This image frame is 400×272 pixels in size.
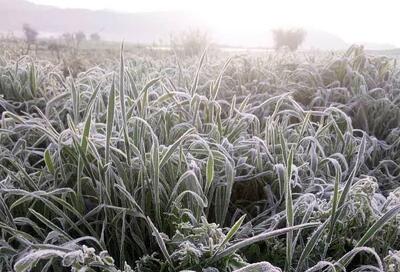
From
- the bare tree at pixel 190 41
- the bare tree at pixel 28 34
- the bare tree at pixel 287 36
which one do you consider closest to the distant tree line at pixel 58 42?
the bare tree at pixel 28 34

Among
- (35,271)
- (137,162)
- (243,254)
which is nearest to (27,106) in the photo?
(137,162)

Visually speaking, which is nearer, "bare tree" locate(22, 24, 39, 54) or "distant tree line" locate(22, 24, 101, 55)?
"distant tree line" locate(22, 24, 101, 55)

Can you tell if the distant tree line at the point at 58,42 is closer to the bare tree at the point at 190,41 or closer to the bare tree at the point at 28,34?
the bare tree at the point at 28,34

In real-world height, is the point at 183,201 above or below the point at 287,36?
below

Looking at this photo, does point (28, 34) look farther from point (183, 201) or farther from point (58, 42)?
point (183, 201)

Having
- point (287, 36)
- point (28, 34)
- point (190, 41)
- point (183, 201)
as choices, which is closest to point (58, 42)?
point (28, 34)

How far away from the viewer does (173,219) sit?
2.64 feet

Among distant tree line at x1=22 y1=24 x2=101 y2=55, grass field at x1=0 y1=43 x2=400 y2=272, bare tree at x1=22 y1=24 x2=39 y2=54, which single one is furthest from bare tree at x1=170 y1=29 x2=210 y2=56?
grass field at x1=0 y1=43 x2=400 y2=272

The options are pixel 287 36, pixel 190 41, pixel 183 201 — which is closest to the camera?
pixel 183 201

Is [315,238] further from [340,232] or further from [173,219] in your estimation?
[173,219]

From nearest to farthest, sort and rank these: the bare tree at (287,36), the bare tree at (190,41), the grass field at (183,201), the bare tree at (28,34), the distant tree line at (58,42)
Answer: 1. the grass field at (183,201)
2. the distant tree line at (58,42)
3. the bare tree at (190,41)
4. the bare tree at (28,34)
5. the bare tree at (287,36)

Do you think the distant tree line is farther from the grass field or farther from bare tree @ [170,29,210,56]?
the grass field

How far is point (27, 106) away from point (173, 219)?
1.02m

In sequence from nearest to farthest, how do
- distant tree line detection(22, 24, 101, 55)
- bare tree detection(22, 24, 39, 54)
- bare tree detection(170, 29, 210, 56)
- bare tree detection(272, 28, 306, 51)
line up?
distant tree line detection(22, 24, 101, 55) < bare tree detection(170, 29, 210, 56) < bare tree detection(22, 24, 39, 54) < bare tree detection(272, 28, 306, 51)
